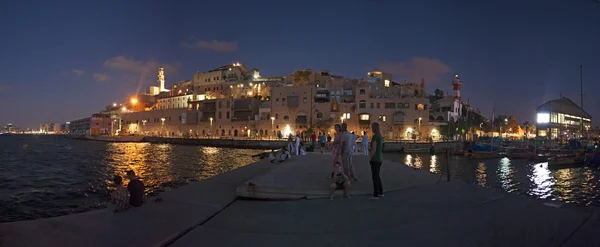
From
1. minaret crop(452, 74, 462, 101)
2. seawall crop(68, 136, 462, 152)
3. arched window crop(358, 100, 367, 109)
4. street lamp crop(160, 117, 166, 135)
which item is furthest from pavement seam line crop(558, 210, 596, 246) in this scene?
street lamp crop(160, 117, 166, 135)

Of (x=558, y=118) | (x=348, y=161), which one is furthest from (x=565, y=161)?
(x=558, y=118)

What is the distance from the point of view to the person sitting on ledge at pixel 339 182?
823 cm

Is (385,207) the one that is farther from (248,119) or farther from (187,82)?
(187,82)

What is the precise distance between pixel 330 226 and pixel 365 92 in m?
59.1

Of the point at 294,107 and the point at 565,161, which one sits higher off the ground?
the point at 294,107

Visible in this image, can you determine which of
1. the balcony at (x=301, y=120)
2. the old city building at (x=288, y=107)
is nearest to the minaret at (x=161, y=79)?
the old city building at (x=288, y=107)

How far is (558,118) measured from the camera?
235 ft

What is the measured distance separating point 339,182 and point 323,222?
8.64 feet

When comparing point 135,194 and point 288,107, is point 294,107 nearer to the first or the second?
point 288,107

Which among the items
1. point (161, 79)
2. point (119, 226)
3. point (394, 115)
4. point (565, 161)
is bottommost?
point (565, 161)

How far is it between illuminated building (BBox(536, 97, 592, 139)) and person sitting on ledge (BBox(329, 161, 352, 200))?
7577 centimetres

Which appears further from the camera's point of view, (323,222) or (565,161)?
(565,161)

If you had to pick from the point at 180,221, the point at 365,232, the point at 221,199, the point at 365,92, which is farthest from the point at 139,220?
the point at 365,92

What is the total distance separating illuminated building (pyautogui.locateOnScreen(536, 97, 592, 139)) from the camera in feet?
229
